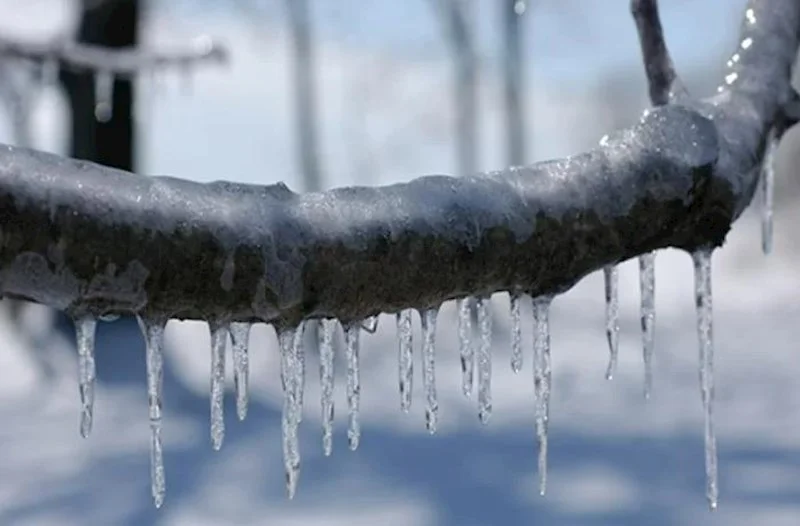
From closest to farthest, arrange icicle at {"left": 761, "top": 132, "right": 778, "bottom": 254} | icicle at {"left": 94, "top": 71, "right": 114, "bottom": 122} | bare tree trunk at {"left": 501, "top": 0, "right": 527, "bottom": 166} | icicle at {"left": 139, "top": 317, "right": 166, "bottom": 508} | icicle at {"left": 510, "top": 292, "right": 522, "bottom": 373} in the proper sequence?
icicle at {"left": 139, "top": 317, "right": 166, "bottom": 508}
icicle at {"left": 510, "top": 292, "right": 522, "bottom": 373}
icicle at {"left": 761, "top": 132, "right": 778, "bottom": 254}
icicle at {"left": 94, "top": 71, "right": 114, "bottom": 122}
bare tree trunk at {"left": 501, "top": 0, "right": 527, "bottom": 166}

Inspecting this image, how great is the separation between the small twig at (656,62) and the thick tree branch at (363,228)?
199mm

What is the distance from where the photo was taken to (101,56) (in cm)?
608

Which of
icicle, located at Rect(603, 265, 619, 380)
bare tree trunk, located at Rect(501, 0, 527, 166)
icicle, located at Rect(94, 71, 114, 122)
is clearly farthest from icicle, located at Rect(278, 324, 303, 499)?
bare tree trunk, located at Rect(501, 0, 527, 166)

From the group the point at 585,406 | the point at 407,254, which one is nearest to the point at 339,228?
the point at 407,254

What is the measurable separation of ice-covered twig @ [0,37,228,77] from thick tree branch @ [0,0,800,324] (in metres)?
4.83

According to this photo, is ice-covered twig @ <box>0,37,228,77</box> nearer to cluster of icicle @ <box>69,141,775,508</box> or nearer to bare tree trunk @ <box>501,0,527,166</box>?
cluster of icicle @ <box>69,141,775,508</box>

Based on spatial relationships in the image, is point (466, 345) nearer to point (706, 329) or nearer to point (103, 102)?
point (706, 329)

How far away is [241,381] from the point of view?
5.07ft

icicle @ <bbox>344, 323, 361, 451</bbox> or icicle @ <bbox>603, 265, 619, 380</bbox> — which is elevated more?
icicle @ <bbox>603, 265, 619, 380</bbox>

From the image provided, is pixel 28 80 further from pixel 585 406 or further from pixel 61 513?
pixel 585 406

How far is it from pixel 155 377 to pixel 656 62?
2.13 feet

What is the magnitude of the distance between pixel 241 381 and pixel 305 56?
1389cm

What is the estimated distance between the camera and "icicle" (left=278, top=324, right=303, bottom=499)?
1094 mm

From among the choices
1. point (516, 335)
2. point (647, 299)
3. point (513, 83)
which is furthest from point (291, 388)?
point (513, 83)
